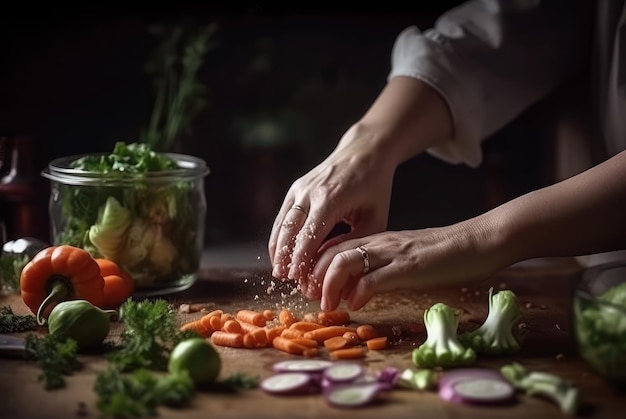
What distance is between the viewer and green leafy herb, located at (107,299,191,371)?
4.66ft

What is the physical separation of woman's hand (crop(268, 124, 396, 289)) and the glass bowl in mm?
491

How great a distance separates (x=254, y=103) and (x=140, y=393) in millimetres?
1480

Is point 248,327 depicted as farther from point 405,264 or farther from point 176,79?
point 176,79

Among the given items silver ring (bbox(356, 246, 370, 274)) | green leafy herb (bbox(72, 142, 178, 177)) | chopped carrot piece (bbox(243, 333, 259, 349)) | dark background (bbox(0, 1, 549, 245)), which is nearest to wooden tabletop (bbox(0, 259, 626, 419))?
chopped carrot piece (bbox(243, 333, 259, 349))

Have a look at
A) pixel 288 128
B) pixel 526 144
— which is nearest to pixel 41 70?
pixel 288 128

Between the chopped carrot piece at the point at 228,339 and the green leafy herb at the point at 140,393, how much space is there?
236 mm

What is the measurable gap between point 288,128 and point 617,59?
3.09 ft

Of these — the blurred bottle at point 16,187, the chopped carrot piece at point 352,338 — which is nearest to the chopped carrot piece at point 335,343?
the chopped carrot piece at point 352,338

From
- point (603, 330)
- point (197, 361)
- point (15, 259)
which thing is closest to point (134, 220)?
point (15, 259)

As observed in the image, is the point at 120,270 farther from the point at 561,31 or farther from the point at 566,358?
the point at 561,31

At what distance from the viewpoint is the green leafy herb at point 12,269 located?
1928 millimetres

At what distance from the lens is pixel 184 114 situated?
260 centimetres

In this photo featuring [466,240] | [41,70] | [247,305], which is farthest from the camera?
[41,70]

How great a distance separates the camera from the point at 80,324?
4.97ft
